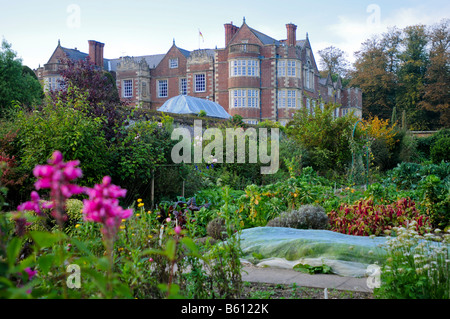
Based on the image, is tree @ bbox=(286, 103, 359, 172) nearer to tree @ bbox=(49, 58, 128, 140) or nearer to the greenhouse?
tree @ bbox=(49, 58, 128, 140)

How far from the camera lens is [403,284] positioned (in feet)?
9.52

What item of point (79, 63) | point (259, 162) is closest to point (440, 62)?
point (259, 162)

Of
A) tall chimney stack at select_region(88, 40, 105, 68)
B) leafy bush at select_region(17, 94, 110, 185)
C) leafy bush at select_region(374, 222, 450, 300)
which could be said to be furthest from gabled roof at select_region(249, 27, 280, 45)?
leafy bush at select_region(374, 222, 450, 300)

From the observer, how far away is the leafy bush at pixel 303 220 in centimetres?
643

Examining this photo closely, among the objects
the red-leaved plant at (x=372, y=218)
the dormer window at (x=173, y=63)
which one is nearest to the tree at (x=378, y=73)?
the dormer window at (x=173, y=63)

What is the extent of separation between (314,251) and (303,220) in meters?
1.88

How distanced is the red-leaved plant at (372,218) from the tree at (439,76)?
1311 inches

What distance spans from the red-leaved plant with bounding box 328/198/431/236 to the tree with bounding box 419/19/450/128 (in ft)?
109

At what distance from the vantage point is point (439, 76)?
121ft

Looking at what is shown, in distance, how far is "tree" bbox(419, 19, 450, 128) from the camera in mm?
36469

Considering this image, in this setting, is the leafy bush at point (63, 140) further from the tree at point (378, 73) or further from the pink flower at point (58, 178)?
the tree at point (378, 73)
